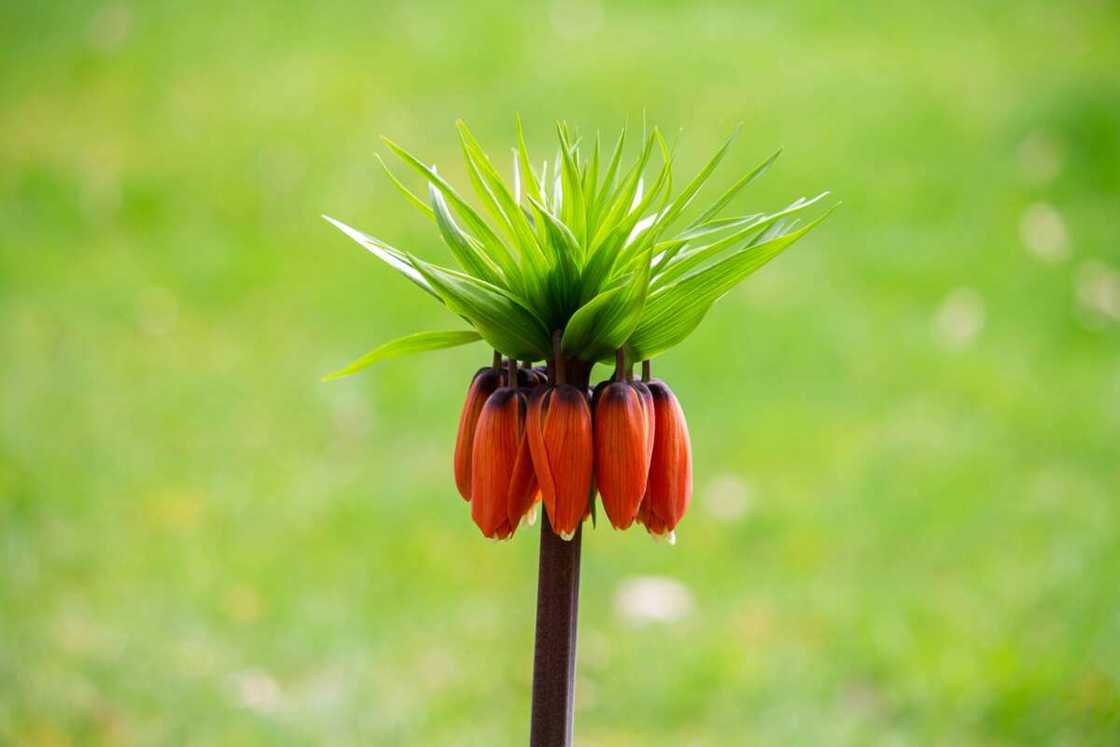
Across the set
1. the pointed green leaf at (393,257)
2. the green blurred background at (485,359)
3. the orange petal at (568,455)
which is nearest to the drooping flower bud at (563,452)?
the orange petal at (568,455)

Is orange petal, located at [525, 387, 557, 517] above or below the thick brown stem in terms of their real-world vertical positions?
above

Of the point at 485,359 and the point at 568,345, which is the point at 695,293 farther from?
the point at 485,359

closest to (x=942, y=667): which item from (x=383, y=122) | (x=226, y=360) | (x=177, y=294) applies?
(x=226, y=360)

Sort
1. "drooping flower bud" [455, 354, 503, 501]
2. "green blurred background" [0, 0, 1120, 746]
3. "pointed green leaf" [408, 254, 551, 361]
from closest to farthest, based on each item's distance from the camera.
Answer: "pointed green leaf" [408, 254, 551, 361], "drooping flower bud" [455, 354, 503, 501], "green blurred background" [0, 0, 1120, 746]

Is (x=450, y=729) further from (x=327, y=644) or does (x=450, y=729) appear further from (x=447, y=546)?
(x=447, y=546)

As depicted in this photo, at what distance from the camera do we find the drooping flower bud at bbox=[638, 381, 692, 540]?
3.54ft

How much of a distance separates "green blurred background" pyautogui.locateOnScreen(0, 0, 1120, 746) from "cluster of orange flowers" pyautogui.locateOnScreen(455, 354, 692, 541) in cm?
125

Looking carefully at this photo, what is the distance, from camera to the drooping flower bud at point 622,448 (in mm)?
1027

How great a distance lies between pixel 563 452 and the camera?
40.2 inches

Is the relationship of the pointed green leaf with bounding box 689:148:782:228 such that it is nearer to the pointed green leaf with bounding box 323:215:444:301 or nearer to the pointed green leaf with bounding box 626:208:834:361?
the pointed green leaf with bounding box 626:208:834:361

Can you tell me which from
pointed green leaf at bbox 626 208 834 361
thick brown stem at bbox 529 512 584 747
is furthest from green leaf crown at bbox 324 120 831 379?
thick brown stem at bbox 529 512 584 747

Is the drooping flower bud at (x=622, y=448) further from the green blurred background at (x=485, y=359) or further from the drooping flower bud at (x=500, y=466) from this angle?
the green blurred background at (x=485, y=359)

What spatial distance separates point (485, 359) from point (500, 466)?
2528 mm

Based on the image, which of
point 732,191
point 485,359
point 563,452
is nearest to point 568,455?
point 563,452
